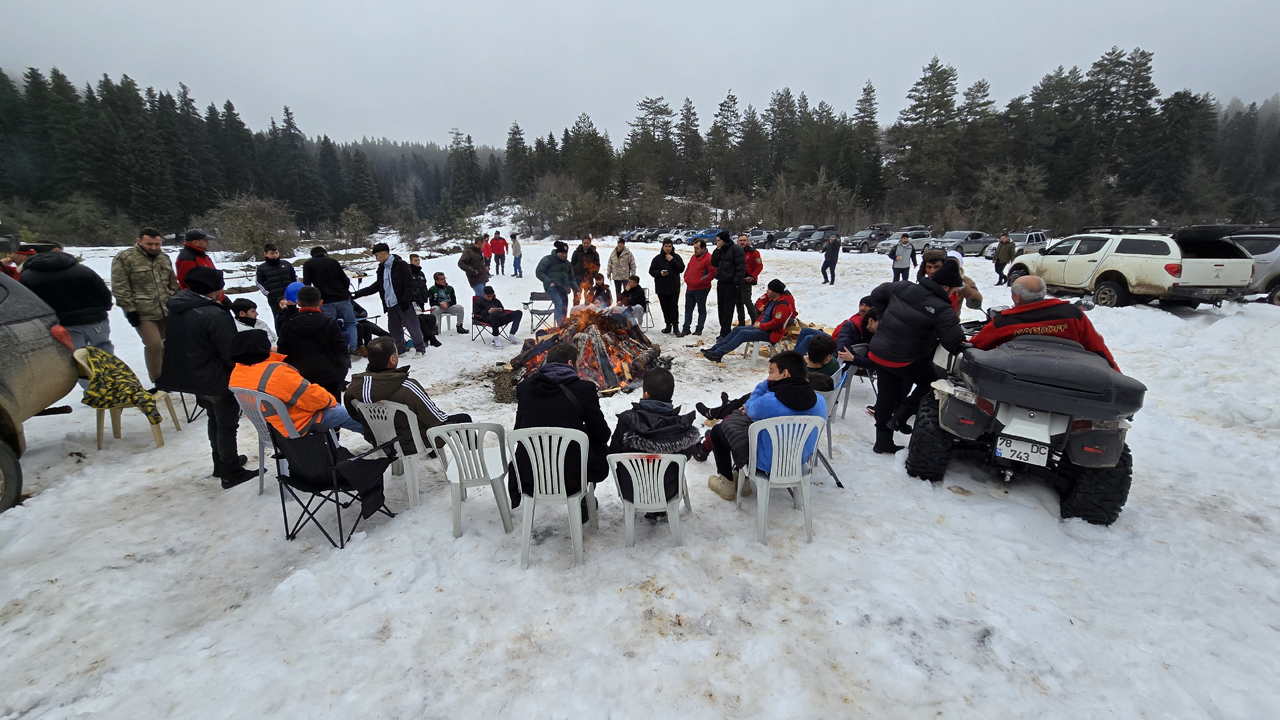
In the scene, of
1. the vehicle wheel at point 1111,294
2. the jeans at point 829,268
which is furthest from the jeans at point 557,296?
the vehicle wheel at point 1111,294

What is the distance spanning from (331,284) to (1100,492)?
28.3ft

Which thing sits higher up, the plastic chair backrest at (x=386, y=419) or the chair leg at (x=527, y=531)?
the plastic chair backrest at (x=386, y=419)

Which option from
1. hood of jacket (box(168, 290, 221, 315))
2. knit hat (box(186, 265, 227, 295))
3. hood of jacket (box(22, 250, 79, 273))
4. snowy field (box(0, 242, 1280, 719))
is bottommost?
snowy field (box(0, 242, 1280, 719))

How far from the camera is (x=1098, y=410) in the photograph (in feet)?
10.2

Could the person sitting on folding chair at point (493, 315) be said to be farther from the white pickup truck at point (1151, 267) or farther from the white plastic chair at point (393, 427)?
the white pickup truck at point (1151, 267)

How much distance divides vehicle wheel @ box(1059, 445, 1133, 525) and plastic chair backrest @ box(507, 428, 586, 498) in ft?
11.5

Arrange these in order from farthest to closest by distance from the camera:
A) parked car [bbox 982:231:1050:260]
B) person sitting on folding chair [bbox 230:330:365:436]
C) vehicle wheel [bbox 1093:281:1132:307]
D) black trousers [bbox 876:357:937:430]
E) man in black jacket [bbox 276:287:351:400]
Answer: parked car [bbox 982:231:1050:260] < vehicle wheel [bbox 1093:281:1132:307] < man in black jacket [bbox 276:287:351:400] < black trousers [bbox 876:357:937:430] < person sitting on folding chair [bbox 230:330:365:436]

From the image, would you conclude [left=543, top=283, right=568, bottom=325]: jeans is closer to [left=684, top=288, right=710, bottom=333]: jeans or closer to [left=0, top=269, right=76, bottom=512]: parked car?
[left=684, top=288, right=710, bottom=333]: jeans

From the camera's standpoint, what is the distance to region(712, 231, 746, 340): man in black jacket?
340 inches

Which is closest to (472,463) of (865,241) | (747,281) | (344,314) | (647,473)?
(647,473)

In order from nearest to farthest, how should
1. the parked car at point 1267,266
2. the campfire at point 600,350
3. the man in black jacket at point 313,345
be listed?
the man in black jacket at point 313,345 < the campfire at point 600,350 < the parked car at point 1267,266

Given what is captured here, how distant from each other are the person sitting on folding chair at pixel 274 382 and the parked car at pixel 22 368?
1.86 m

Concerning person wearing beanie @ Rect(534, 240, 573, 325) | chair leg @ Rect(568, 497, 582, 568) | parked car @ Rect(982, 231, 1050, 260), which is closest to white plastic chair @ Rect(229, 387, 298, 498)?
chair leg @ Rect(568, 497, 582, 568)

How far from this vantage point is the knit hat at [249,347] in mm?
3484
